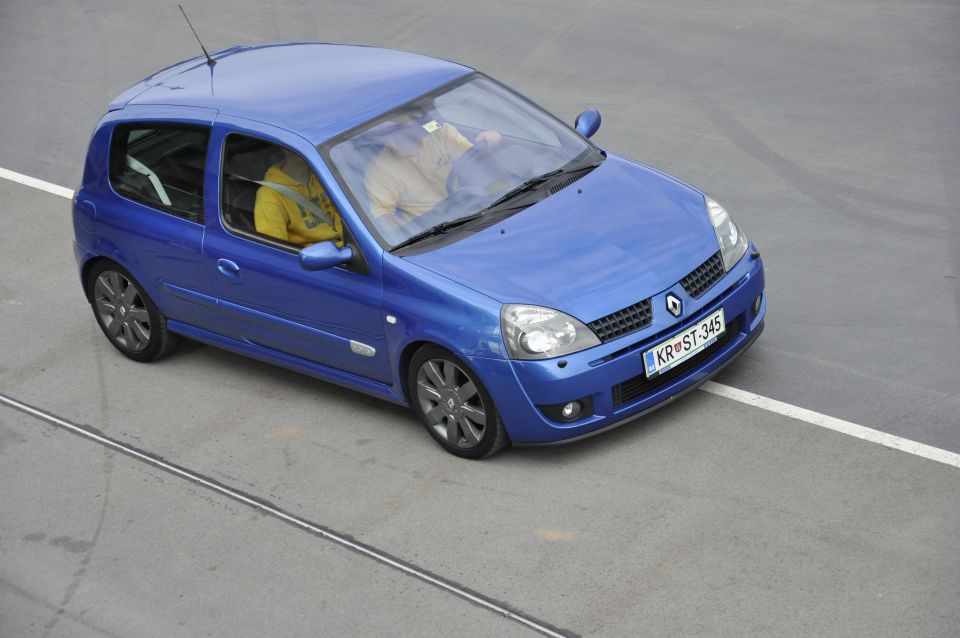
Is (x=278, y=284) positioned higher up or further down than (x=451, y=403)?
higher up

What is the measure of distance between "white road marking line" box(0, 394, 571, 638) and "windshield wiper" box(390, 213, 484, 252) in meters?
1.45

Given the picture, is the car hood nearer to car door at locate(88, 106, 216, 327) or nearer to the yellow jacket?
the yellow jacket

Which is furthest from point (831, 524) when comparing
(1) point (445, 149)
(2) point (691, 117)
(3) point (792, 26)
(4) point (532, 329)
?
(3) point (792, 26)

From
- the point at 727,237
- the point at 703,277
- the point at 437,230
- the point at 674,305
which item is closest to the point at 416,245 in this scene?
the point at 437,230

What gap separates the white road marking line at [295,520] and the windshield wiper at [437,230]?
4.77 feet

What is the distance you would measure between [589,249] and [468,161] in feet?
3.25

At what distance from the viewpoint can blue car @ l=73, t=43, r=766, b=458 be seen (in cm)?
684

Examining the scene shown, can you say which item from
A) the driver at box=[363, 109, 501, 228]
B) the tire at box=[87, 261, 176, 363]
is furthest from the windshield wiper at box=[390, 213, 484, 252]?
the tire at box=[87, 261, 176, 363]

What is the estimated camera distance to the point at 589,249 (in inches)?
281

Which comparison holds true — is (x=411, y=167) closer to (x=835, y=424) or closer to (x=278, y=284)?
(x=278, y=284)

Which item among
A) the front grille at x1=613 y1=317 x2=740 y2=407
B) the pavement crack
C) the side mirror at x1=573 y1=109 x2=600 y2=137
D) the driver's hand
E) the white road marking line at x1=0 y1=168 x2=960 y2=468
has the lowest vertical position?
the pavement crack

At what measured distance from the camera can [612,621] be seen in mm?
5816

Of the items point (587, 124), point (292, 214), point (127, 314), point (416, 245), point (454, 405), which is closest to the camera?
point (454, 405)

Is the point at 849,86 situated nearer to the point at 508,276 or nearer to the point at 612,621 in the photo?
the point at 508,276
